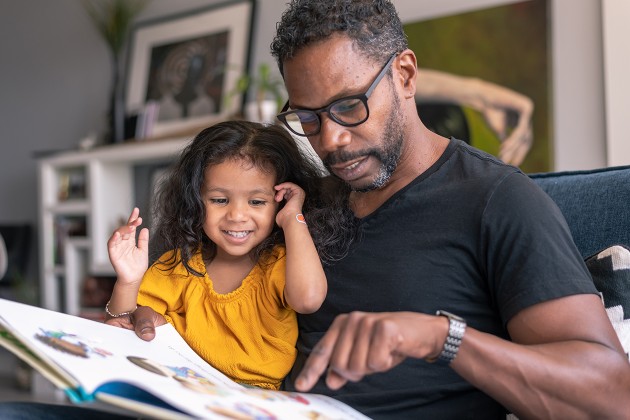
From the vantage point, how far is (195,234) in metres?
1.63

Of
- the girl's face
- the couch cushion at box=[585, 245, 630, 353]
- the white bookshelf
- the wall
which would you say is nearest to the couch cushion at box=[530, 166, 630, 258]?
the couch cushion at box=[585, 245, 630, 353]

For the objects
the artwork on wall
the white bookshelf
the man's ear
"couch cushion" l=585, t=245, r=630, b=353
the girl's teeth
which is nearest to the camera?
"couch cushion" l=585, t=245, r=630, b=353

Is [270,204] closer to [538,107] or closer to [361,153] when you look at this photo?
[361,153]

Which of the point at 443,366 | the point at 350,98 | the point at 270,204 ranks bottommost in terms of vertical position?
the point at 443,366

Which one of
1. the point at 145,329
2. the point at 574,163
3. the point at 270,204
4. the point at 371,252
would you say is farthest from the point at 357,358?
the point at 574,163

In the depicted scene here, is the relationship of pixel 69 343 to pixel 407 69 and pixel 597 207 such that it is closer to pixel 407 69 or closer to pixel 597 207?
pixel 407 69

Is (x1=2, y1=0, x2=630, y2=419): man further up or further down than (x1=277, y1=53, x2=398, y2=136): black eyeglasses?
further down

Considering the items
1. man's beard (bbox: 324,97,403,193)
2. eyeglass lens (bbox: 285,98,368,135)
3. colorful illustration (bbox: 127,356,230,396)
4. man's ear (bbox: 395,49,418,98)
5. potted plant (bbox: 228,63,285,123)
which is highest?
potted plant (bbox: 228,63,285,123)

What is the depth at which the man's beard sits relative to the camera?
4.38ft

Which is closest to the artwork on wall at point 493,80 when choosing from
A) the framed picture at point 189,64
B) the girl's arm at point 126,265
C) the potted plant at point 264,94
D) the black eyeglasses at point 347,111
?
the potted plant at point 264,94

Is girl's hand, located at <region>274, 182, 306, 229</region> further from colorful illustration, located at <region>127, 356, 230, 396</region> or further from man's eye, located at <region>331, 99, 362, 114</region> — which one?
colorful illustration, located at <region>127, 356, 230, 396</region>

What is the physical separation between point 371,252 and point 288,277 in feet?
0.55

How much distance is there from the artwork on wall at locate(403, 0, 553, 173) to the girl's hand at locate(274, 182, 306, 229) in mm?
1831

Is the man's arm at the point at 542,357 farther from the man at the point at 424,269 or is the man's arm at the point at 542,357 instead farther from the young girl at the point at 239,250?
the young girl at the point at 239,250
